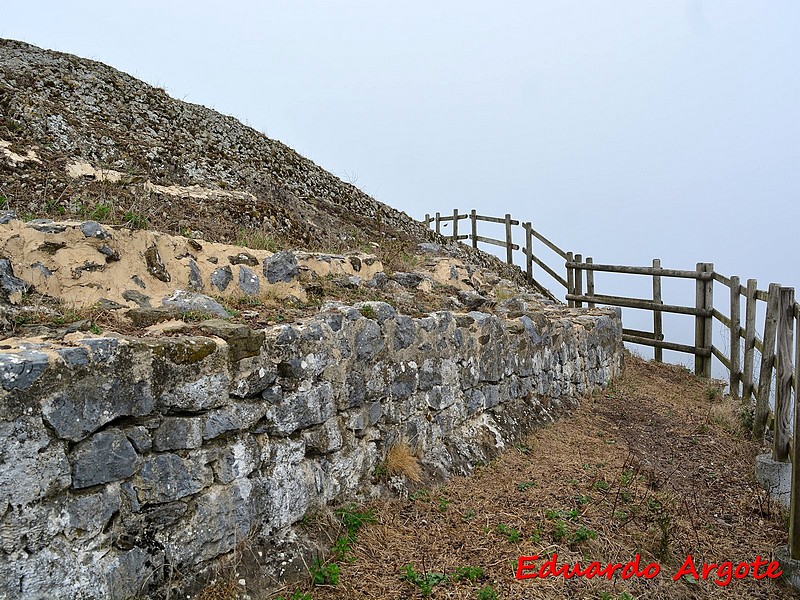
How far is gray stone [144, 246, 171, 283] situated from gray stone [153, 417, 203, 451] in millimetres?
1943

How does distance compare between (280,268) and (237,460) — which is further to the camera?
(280,268)

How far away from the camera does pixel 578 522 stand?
4602 millimetres

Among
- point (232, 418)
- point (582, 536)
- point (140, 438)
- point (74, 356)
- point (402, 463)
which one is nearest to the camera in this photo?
point (74, 356)

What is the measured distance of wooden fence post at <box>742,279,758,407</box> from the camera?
8.70 m

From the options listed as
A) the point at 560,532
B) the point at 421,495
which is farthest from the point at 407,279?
the point at 560,532

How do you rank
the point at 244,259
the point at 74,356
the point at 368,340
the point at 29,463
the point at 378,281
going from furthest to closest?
the point at 378,281, the point at 244,259, the point at 368,340, the point at 74,356, the point at 29,463

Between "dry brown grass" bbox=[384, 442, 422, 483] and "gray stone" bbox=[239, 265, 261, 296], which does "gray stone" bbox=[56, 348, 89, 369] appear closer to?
"gray stone" bbox=[239, 265, 261, 296]

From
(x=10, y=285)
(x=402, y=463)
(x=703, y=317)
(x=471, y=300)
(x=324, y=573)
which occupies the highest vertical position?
(x=10, y=285)

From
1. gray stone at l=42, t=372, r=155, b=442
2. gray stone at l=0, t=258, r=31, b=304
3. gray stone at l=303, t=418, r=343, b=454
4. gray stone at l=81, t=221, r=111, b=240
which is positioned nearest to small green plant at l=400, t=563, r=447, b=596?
gray stone at l=303, t=418, r=343, b=454

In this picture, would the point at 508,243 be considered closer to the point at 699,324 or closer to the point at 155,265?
the point at 699,324

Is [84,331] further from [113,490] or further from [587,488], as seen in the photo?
[587,488]

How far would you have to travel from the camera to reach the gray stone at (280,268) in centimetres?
564

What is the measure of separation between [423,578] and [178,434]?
5.96ft

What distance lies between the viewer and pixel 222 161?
12.5 m
